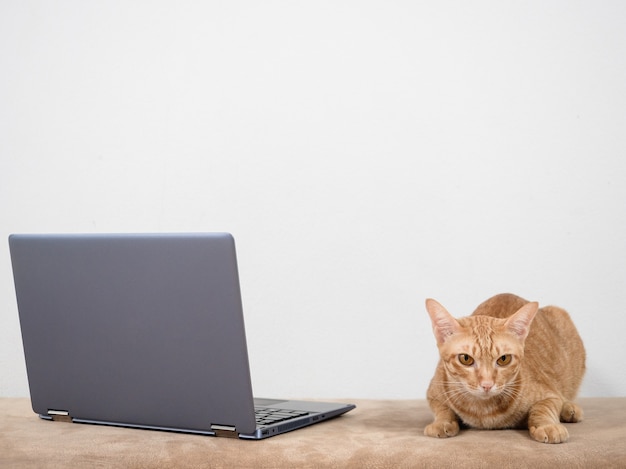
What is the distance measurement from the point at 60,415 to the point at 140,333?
34 centimetres

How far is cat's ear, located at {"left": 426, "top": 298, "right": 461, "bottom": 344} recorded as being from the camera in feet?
5.38

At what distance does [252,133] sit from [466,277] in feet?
2.42

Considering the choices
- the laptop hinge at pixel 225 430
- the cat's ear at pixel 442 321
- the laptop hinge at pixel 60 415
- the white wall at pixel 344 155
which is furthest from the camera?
the white wall at pixel 344 155

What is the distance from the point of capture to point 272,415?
170 centimetres

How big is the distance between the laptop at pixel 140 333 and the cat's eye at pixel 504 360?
394 millimetres

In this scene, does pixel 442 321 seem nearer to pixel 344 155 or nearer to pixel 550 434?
pixel 550 434

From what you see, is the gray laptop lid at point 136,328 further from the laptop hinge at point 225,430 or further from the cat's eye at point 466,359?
the cat's eye at point 466,359

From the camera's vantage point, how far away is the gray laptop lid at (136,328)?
148 cm

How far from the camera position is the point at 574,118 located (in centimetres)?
234

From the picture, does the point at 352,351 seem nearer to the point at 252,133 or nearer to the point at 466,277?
the point at 466,277

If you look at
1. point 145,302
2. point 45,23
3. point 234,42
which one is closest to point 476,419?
point 145,302

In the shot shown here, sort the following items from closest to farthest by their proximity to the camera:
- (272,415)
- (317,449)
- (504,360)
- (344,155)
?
(317,449), (504,360), (272,415), (344,155)

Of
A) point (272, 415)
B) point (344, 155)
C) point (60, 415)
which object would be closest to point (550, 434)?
point (272, 415)

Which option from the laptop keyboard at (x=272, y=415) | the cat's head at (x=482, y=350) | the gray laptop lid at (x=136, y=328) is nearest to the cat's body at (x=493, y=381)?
the cat's head at (x=482, y=350)
